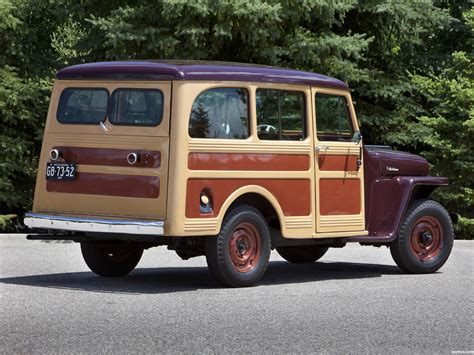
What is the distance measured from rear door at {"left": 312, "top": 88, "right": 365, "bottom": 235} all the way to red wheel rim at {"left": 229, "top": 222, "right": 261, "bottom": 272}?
38.3 inches

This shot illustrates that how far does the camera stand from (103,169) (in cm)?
1085

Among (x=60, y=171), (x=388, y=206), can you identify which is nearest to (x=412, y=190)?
(x=388, y=206)

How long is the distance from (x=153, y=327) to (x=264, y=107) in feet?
11.9

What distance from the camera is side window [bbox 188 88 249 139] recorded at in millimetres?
10727

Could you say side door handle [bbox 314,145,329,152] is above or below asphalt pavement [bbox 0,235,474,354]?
above

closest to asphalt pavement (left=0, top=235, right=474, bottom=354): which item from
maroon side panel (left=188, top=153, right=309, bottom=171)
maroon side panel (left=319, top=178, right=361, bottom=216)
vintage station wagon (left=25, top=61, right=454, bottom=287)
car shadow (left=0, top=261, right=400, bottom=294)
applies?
car shadow (left=0, top=261, right=400, bottom=294)

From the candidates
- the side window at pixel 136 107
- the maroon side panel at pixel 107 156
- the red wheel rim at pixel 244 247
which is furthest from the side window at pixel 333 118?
the maroon side panel at pixel 107 156

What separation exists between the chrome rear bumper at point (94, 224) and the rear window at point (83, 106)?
967 millimetres

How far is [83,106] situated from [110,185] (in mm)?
926

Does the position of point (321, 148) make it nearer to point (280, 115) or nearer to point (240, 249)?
point (280, 115)

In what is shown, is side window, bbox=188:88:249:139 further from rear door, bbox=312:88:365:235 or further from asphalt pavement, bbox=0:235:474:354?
asphalt pavement, bbox=0:235:474:354

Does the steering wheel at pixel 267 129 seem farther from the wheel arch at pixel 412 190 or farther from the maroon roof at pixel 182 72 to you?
the wheel arch at pixel 412 190

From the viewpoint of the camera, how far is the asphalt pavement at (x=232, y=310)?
25.1ft

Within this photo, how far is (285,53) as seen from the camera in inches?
742
